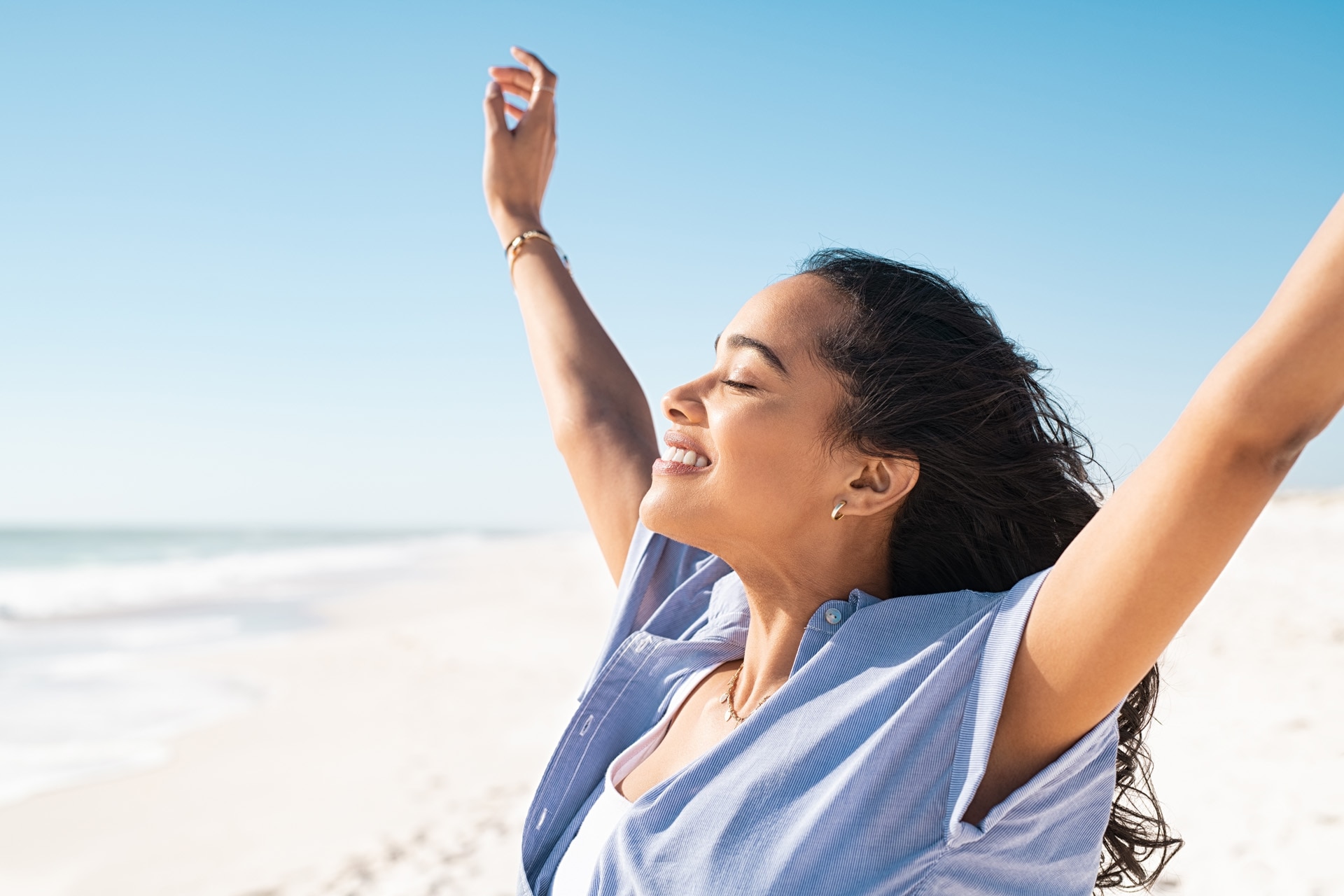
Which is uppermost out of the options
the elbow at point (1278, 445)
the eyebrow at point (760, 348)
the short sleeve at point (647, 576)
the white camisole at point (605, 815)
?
the eyebrow at point (760, 348)

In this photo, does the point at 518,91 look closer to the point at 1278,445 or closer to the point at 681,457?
the point at 681,457

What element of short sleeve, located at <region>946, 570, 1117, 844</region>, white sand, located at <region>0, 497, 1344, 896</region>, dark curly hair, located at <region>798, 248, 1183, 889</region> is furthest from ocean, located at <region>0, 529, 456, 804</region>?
short sleeve, located at <region>946, 570, 1117, 844</region>

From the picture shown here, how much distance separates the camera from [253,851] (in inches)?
189

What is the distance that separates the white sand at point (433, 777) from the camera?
13.6 ft

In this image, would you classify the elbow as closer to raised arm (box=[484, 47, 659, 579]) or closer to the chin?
the chin

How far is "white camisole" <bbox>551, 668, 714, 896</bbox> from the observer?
1.64m

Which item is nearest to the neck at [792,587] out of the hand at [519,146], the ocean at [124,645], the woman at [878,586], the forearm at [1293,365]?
the woman at [878,586]

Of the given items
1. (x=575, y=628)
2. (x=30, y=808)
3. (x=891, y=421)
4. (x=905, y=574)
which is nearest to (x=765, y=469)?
(x=891, y=421)

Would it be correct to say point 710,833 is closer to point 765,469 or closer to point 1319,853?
point 765,469

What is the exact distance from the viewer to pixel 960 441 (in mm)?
1637

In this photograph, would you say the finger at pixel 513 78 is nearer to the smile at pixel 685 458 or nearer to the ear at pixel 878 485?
the smile at pixel 685 458

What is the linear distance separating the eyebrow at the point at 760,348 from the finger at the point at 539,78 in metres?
1.34

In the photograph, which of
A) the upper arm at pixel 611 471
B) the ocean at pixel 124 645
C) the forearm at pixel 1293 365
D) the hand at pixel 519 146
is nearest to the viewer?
the forearm at pixel 1293 365

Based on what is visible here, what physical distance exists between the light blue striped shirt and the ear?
167mm
